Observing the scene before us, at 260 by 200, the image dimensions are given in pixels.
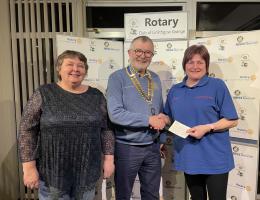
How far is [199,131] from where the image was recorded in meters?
1.75

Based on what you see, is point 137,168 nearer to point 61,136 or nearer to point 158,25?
point 61,136

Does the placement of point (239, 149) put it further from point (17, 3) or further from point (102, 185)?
point (17, 3)

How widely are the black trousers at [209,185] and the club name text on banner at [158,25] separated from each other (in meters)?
1.53

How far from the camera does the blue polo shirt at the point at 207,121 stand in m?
1.78

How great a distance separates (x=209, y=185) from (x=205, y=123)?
0.42m

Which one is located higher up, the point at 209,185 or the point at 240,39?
the point at 240,39

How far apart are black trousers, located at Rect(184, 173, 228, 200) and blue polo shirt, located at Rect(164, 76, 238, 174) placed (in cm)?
6

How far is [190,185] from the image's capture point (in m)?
1.96

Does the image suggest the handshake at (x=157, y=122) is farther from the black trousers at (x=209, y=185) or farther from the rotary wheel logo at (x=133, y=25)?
the rotary wheel logo at (x=133, y=25)

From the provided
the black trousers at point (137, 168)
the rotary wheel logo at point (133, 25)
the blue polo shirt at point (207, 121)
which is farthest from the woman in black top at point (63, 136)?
the rotary wheel logo at point (133, 25)

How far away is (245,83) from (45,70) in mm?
2108

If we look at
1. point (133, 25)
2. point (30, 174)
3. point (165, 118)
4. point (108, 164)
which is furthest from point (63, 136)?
point (133, 25)

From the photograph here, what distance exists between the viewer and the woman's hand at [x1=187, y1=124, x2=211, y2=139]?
175cm

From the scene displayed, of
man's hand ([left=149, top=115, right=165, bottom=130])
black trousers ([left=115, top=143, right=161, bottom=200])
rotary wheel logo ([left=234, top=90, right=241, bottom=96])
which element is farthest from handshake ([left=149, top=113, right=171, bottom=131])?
rotary wheel logo ([left=234, top=90, right=241, bottom=96])
